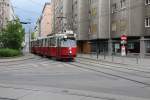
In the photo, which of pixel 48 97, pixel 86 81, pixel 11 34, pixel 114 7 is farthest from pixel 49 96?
pixel 114 7

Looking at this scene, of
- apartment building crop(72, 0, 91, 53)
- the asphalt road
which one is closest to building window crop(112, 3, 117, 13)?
apartment building crop(72, 0, 91, 53)

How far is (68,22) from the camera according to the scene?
298 feet

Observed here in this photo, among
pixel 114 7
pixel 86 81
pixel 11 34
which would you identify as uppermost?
pixel 114 7

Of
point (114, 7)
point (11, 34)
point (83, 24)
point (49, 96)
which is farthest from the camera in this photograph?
point (83, 24)

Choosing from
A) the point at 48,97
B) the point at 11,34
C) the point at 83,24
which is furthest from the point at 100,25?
the point at 48,97

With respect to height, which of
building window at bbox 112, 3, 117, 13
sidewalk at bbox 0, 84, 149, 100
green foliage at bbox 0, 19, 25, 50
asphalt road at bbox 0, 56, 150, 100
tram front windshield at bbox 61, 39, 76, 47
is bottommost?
asphalt road at bbox 0, 56, 150, 100

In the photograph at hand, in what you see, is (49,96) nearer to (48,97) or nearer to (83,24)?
(48,97)

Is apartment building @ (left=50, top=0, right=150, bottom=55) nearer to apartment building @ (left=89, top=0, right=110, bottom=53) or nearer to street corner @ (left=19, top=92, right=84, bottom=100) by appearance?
apartment building @ (left=89, top=0, right=110, bottom=53)

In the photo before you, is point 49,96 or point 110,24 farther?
point 110,24

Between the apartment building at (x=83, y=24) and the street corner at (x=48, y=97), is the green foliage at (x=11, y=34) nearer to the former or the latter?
the apartment building at (x=83, y=24)

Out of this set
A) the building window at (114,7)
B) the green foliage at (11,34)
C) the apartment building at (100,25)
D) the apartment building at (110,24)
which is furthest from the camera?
the apartment building at (100,25)

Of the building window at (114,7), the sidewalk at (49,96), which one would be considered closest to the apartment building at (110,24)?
the building window at (114,7)

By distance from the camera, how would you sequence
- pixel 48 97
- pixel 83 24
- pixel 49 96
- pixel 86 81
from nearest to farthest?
1. pixel 48 97
2. pixel 49 96
3. pixel 86 81
4. pixel 83 24

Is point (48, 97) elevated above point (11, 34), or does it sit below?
below
